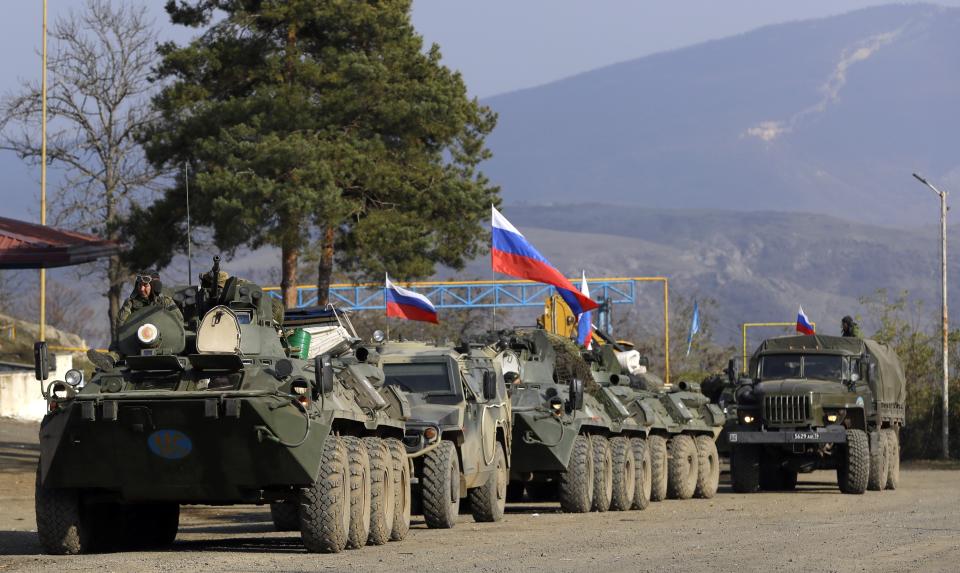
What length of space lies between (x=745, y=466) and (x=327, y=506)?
15.8 m

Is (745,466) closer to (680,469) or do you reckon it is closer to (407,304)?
(680,469)

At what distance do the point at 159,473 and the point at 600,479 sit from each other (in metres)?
10.0

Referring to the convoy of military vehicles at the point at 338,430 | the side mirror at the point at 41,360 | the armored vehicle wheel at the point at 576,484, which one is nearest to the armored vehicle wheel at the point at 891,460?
the convoy of military vehicles at the point at 338,430

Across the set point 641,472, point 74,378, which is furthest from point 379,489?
point 641,472

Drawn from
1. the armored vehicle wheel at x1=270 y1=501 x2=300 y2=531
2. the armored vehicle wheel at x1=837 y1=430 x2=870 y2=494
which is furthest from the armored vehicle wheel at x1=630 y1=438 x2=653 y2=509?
the armored vehicle wheel at x1=270 y1=501 x2=300 y2=531

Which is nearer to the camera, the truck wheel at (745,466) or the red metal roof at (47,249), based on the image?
the truck wheel at (745,466)

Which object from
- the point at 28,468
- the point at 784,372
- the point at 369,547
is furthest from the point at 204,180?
the point at 369,547

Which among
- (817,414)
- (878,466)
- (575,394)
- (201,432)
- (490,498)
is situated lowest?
(490,498)

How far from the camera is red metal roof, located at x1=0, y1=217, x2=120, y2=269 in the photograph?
3416 centimetres

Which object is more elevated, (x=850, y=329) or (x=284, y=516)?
(x=850, y=329)

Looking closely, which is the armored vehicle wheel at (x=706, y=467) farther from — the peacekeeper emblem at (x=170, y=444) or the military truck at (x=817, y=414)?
the peacekeeper emblem at (x=170, y=444)

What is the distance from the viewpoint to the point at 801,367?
31.4m

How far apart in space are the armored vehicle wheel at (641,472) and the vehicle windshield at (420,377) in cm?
604

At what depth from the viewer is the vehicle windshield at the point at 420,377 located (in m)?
21.0
